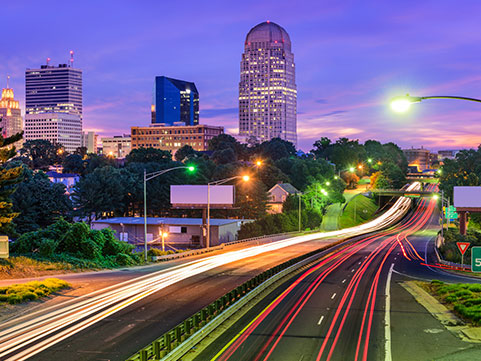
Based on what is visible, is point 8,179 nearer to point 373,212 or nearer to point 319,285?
point 319,285

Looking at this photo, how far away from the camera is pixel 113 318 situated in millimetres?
26391

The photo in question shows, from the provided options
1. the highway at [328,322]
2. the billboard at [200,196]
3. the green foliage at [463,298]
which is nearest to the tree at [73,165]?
the billboard at [200,196]

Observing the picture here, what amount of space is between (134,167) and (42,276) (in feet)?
325

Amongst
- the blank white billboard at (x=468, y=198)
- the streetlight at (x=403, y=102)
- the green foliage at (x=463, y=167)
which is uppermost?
the green foliage at (x=463, y=167)

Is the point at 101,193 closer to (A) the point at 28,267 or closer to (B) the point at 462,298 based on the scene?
(A) the point at 28,267

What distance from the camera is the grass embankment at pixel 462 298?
2745 centimetres

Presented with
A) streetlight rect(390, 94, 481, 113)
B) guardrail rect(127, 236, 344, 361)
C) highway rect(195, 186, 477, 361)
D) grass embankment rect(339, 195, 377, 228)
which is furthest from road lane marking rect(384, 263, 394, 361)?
grass embankment rect(339, 195, 377, 228)

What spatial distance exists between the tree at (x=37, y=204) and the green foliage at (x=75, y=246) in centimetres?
3871

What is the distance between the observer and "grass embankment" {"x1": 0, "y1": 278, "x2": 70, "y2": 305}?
2880cm

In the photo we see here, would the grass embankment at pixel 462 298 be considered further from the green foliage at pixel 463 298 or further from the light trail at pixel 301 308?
the light trail at pixel 301 308

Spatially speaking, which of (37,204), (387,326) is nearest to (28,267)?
(387,326)

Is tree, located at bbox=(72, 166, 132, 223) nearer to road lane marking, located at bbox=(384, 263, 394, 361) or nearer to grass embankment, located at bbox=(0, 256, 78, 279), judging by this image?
grass embankment, located at bbox=(0, 256, 78, 279)

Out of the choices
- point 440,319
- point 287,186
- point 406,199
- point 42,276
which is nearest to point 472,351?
point 440,319

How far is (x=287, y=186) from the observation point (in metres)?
138
